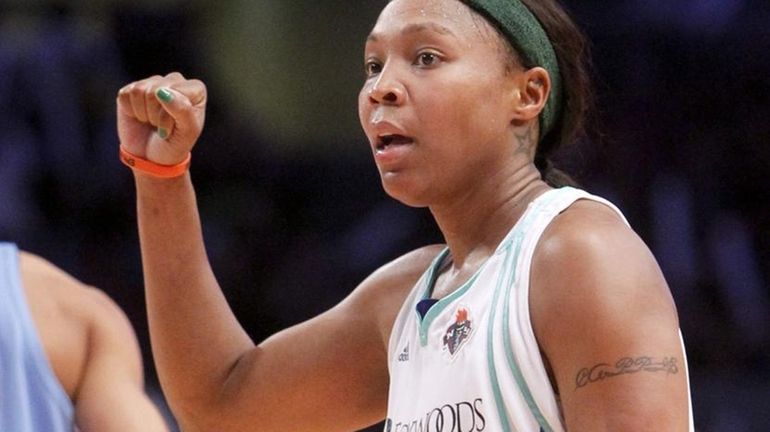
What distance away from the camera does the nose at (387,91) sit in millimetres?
2379

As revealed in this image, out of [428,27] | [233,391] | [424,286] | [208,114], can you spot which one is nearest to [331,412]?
[233,391]

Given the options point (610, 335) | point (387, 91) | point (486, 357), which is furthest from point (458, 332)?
point (387, 91)

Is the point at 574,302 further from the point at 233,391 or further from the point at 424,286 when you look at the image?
the point at 233,391

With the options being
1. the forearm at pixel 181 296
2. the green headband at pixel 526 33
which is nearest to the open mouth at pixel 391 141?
the green headband at pixel 526 33

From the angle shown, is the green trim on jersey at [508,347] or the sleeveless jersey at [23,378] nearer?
the sleeveless jersey at [23,378]

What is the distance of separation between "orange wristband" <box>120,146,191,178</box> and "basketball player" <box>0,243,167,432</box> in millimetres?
664

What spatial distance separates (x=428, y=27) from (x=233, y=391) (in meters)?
0.83

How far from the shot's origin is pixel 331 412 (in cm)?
275

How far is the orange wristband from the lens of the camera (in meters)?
2.63

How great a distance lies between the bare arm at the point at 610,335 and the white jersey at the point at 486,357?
4cm

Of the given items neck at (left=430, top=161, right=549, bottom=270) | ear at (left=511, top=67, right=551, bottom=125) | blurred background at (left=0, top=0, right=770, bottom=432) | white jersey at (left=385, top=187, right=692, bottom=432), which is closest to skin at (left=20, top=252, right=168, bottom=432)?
white jersey at (left=385, top=187, right=692, bottom=432)

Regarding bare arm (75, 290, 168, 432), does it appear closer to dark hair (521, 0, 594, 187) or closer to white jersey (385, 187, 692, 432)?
white jersey (385, 187, 692, 432)

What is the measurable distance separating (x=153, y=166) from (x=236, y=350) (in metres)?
0.41

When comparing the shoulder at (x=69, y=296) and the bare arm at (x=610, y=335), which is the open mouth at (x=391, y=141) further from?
the shoulder at (x=69, y=296)
